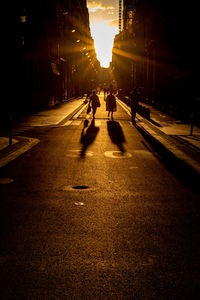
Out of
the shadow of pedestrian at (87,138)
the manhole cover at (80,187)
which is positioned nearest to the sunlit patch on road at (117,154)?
the shadow of pedestrian at (87,138)

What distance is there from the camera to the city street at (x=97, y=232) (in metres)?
3.44

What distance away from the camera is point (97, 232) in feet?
15.8

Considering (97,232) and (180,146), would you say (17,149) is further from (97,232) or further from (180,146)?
(97,232)

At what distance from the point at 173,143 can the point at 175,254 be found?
29.3 ft

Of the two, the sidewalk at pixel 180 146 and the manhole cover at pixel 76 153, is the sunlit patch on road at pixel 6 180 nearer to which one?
the manhole cover at pixel 76 153

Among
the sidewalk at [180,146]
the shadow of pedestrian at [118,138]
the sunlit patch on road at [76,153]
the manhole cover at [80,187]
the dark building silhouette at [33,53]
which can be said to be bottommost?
the shadow of pedestrian at [118,138]

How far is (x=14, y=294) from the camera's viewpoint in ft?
10.7

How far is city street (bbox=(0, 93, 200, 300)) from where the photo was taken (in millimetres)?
3436

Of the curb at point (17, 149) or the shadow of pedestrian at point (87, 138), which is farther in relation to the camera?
the shadow of pedestrian at point (87, 138)

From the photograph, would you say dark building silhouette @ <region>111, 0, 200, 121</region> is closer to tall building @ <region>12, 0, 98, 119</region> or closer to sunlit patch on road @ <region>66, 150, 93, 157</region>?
sunlit patch on road @ <region>66, 150, 93, 157</region>

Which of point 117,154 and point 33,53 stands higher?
point 33,53

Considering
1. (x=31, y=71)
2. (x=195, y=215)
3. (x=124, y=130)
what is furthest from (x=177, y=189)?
(x=31, y=71)

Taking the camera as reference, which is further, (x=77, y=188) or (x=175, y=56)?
(x=175, y=56)

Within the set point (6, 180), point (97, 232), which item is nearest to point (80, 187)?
point (6, 180)
